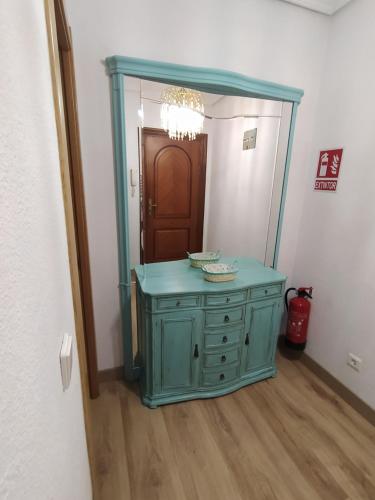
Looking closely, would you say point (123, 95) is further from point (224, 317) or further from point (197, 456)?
point (197, 456)

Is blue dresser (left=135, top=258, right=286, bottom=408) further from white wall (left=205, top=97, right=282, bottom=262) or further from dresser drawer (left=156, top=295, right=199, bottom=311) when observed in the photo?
white wall (left=205, top=97, right=282, bottom=262)

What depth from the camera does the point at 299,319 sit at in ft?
6.79

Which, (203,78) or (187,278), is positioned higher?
(203,78)

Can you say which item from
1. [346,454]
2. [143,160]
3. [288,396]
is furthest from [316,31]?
[346,454]

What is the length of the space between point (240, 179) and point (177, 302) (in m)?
1.10

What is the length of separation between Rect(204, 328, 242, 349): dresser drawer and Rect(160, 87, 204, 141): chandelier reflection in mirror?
134 centimetres

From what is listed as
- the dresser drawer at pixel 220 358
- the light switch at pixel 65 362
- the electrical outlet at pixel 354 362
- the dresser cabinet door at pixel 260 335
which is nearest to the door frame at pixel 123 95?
the dresser drawer at pixel 220 358

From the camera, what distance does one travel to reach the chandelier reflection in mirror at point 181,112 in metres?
1.64

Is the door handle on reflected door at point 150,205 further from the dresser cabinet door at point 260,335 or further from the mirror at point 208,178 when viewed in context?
the dresser cabinet door at point 260,335

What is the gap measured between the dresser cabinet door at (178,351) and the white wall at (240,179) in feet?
2.14

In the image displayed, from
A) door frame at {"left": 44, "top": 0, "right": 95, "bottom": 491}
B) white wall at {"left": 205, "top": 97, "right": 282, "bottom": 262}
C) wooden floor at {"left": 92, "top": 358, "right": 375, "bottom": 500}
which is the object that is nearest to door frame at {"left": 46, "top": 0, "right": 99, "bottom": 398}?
door frame at {"left": 44, "top": 0, "right": 95, "bottom": 491}

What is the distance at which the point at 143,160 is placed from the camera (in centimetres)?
167

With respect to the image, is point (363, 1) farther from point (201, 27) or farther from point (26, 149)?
point (26, 149)

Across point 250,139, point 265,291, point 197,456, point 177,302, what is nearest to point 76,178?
point 177,302
